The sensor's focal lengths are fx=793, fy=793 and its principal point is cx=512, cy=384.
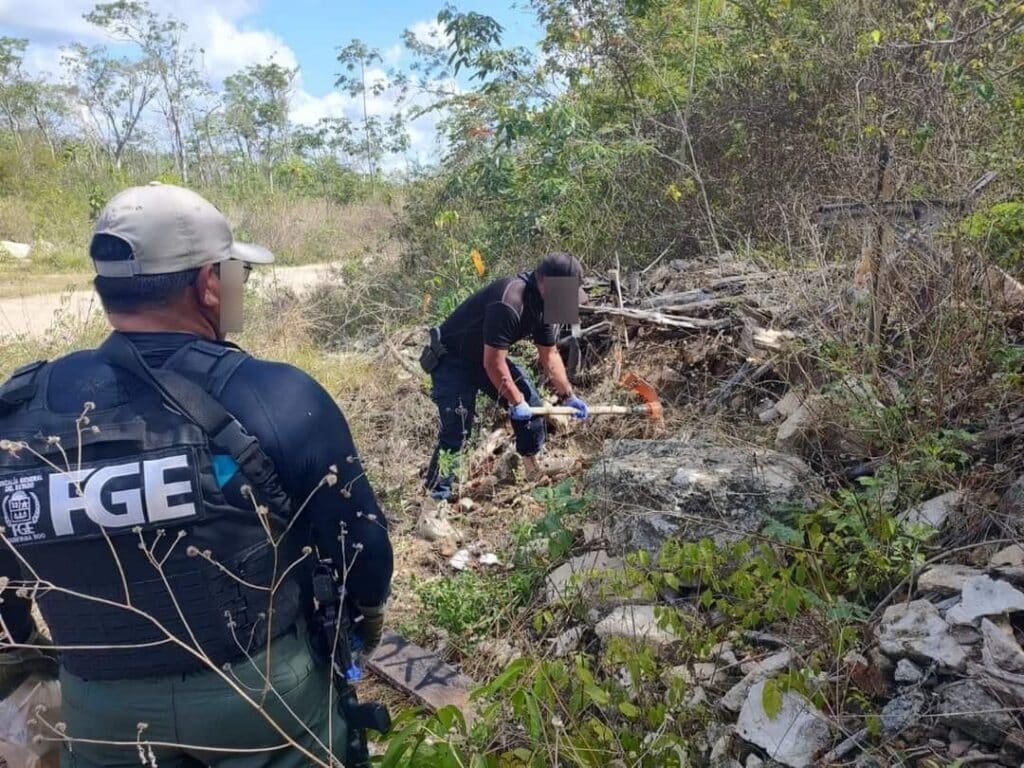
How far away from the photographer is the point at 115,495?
134 centimetres

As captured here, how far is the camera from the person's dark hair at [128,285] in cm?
142

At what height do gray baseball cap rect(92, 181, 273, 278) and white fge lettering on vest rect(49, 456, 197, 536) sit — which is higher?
gray baseball cap rect(92, 181, 273, 278)

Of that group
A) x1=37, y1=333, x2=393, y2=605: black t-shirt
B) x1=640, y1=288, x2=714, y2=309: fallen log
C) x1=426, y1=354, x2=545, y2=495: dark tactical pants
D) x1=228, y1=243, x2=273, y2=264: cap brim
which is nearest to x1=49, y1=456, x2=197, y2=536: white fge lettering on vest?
x1=37, y1=333, x2=393, y2=605: black t-shirt

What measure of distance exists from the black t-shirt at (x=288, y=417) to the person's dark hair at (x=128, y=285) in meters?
0.06

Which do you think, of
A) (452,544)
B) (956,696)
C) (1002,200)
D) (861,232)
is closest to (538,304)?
(452,544)

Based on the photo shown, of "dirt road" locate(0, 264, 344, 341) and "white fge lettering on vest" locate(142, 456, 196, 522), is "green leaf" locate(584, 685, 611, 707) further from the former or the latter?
"dirt road" locate(0, 264, 344, 341)

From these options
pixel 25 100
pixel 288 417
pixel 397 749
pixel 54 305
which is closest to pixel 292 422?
pixel 288 417

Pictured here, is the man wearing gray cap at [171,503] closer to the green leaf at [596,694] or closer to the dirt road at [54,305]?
the green leaf at [596,694]

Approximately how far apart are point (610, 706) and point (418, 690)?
3.44 ft

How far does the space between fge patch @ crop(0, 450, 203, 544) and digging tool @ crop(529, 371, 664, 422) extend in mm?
2909

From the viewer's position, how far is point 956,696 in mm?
1906

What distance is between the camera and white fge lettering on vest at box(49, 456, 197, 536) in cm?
134

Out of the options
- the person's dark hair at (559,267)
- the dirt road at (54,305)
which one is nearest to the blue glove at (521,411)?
the person's dark hair at (559,267)

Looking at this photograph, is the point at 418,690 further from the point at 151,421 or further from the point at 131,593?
the point at 151,421
